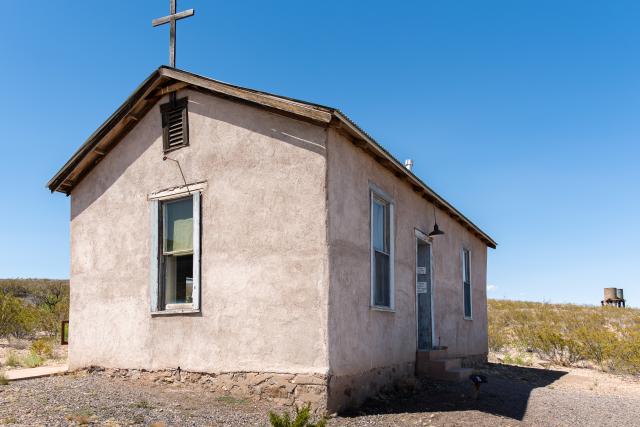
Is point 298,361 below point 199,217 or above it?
below

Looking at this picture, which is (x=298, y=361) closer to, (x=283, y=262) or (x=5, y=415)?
(x=283, y=262)

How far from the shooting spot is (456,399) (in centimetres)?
866

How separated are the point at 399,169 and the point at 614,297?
3455cm

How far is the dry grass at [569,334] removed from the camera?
15.7 m

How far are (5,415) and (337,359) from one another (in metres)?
3.85

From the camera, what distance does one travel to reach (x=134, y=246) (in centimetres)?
930

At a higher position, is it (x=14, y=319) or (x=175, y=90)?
(x=175, y=90)

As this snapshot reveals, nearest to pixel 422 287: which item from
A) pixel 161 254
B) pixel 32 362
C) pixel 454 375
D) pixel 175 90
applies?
pixel 454 375

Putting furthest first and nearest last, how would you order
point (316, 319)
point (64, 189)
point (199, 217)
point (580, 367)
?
point (580, 367)
point (64, 189)
point (199, 217)
point (316, 319)

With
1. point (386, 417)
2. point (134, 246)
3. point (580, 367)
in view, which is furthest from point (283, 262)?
point (580, 367)

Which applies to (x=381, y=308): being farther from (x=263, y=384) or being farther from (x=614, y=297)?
(x=614, y=297)

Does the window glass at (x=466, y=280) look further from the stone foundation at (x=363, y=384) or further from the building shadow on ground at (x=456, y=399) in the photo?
the stone foundation at (x=363, y=384)

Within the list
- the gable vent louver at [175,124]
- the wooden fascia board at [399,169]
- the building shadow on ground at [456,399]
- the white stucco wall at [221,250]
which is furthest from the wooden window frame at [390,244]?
the gable vent louver at [175,124]

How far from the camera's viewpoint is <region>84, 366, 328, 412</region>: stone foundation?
278 inches
